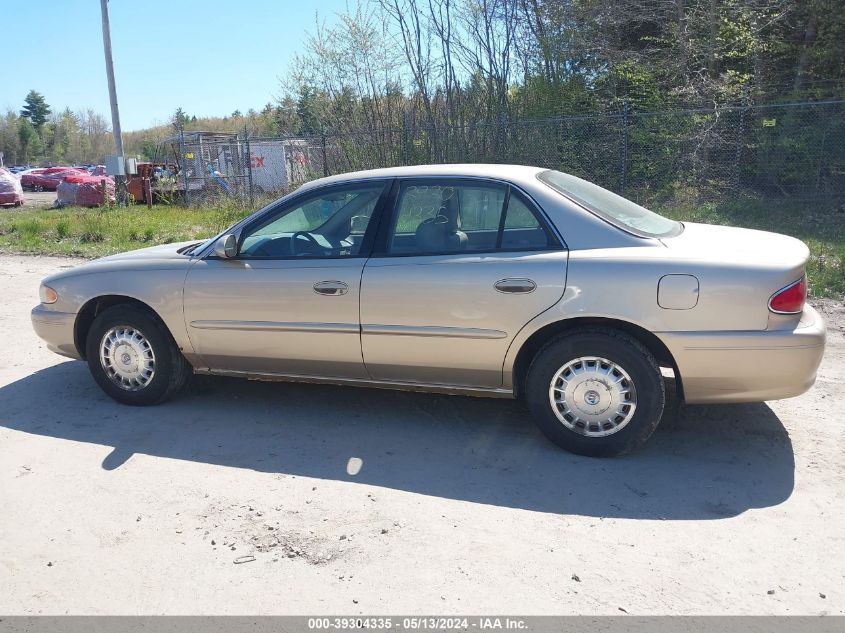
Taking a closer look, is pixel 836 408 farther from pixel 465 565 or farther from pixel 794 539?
pixel 465 565

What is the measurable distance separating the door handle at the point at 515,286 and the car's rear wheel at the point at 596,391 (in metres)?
0.34

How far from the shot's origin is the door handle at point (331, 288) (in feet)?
15.0

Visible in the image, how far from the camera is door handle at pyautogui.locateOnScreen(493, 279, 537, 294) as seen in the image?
416 cm

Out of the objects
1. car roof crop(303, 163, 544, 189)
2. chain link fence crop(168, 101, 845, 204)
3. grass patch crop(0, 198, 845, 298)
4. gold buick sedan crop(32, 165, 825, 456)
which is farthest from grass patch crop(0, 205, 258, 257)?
car roof crop(303, 163, 544, 189)

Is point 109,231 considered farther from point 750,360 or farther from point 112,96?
point 750,360

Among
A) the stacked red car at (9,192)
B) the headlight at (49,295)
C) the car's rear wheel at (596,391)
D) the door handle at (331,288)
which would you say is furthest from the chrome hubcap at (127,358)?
the stacked red car at (9,192)

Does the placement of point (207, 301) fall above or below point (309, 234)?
below

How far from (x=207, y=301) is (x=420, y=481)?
1.95 metres

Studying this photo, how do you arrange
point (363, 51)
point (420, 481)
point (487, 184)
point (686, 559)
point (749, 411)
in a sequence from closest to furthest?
point (686, 559) → point (420, 481) → point (487, 184) → point (749, 411) → point (363, 51)

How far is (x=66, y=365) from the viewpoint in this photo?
6.35m

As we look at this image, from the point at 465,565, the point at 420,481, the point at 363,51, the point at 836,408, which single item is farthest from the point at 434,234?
the point at 363,51

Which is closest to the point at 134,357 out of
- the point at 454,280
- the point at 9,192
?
the point at 454,280

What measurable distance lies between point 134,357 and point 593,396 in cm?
316

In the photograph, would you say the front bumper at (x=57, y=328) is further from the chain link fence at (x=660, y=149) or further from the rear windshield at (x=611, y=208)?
the chain link fence at (x=660, y=149)
